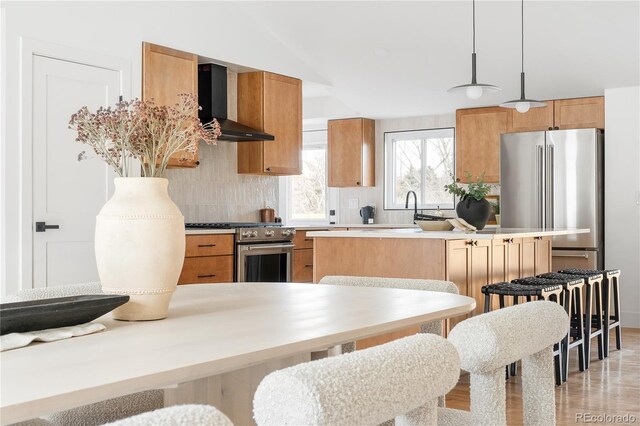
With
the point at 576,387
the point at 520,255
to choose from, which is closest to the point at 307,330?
the point at 576,387

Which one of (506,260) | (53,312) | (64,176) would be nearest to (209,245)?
(64,176)

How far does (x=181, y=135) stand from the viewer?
1492mm

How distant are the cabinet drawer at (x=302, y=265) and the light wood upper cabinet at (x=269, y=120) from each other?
78cm

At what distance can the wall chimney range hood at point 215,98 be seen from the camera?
5.79 m

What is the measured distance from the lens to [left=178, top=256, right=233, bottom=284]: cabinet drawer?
5.10 meters

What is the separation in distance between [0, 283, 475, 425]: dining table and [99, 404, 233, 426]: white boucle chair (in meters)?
0.31

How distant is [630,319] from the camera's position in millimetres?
6328

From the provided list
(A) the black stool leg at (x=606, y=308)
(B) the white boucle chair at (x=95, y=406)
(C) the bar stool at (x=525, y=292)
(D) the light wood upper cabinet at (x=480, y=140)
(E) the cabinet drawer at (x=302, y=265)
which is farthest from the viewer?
(D) the light wood upper cabinet at (x=480, y=140)

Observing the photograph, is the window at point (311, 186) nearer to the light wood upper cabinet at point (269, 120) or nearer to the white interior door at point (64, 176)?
the light wood upper cabinet at point (269, 120)

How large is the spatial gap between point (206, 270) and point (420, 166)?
3491 mm

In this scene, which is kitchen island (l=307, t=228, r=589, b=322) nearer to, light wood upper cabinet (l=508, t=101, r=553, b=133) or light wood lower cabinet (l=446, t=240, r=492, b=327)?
light wood lower cabinet (l=446, t=240, r=492, b=327)

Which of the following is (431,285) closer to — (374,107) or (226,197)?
(226,197)

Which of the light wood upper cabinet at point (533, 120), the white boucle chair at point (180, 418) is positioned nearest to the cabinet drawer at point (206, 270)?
the light wood upper cabinet at point (533, 120)

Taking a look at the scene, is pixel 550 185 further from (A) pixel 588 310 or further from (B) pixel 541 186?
(A) pixel 588 310
